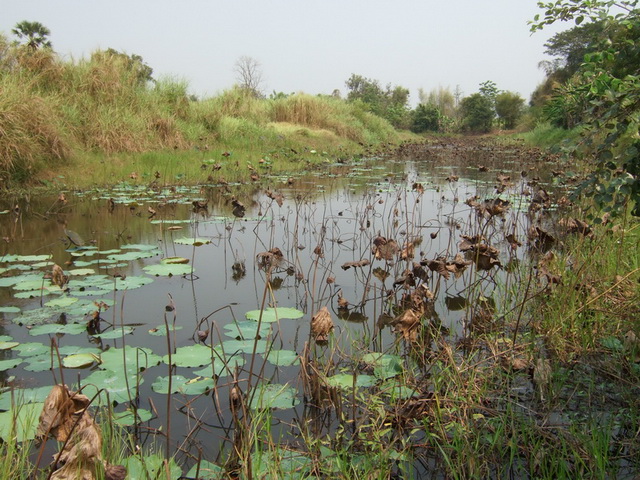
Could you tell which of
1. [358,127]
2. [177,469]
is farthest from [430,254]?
[358,127]

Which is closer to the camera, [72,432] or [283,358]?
[72,432]

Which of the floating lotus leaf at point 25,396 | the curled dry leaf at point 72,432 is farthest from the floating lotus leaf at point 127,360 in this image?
the curled dry leaf at point 72,432

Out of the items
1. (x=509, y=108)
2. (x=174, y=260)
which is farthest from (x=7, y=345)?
(x=509, y=108)

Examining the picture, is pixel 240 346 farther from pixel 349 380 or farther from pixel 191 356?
pixel 349 380

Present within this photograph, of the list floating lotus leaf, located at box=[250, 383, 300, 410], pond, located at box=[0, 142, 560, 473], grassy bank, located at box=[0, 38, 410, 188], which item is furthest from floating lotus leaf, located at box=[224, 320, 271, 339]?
grassy bank, located at box=[0, 38, 410, 188]

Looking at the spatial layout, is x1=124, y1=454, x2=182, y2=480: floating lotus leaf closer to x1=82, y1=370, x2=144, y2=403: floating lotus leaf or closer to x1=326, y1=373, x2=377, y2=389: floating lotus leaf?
x1=82, y1=370, x2=144, y2=403: floating lotus leaf

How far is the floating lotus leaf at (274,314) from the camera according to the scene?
3527mm

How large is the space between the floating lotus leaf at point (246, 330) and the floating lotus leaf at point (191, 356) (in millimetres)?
239

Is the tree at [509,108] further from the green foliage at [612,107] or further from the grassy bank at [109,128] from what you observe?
the green foliage at [612,107]

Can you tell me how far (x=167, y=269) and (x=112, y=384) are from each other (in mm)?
2109

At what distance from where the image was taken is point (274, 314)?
3.62 m

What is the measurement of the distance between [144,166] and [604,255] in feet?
30.3

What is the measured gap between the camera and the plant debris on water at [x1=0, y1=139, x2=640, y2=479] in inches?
78.2

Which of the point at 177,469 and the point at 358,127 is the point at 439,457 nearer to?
the point at 177,469
